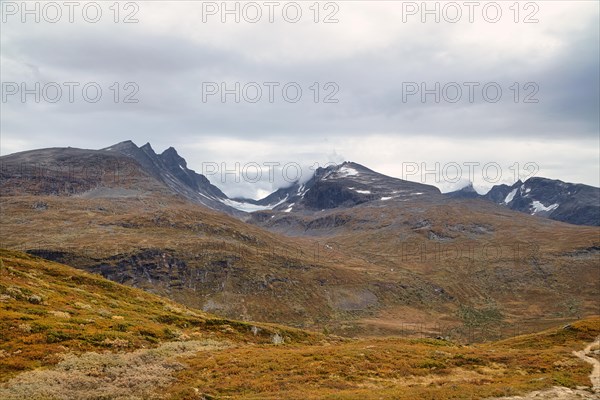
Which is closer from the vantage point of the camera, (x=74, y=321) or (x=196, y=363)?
(x=196, y=363)

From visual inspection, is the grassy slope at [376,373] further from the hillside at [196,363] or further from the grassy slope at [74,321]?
the grassy slope at [74,321]

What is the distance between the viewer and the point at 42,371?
26.7m

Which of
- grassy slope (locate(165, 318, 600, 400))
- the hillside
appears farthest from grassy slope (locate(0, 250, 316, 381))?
grassy slope (locate(165, 318, 600, 400))

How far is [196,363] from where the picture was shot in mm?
33594

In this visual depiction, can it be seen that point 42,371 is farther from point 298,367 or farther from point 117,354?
point 298,367

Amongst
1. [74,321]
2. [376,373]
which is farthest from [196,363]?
[376,373]

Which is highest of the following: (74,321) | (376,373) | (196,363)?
(74,321)

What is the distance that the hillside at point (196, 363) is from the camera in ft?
88.1

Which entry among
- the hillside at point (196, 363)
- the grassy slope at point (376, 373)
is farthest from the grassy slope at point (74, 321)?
the grassy slope at point (376, 373)

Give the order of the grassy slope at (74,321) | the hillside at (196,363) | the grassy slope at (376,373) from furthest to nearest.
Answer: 1. the grassy slope at (74,321)
2. the grassy slope at (376,373)
3. the hillside at (196,363)

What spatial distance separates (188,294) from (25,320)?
123379 mm

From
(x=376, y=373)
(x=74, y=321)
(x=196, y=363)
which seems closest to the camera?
(x=196, y=363)

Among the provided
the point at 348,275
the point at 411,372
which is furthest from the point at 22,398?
the point at 348,275

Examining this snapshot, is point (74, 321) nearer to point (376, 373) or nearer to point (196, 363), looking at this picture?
point (196, 363)
